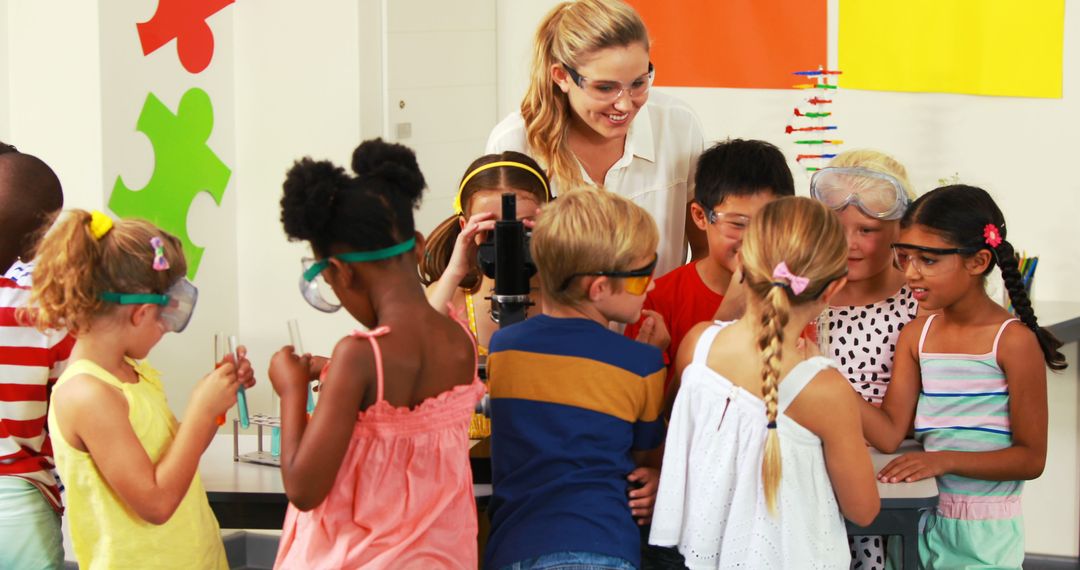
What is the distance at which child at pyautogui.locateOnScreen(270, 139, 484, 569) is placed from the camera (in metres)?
1.76

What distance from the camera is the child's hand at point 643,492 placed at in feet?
6.85

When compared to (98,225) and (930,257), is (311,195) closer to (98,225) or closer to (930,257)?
(98,225)

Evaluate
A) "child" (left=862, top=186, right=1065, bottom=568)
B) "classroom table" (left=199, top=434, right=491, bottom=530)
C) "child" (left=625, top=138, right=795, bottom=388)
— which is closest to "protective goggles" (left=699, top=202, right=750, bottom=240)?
"child" (left=625, top=138, right=795, bottom=388)

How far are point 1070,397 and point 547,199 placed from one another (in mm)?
2262

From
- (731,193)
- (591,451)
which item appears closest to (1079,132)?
(731,193)

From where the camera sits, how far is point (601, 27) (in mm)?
2535

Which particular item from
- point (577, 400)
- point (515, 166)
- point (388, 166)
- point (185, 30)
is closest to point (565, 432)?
point (577, 400)

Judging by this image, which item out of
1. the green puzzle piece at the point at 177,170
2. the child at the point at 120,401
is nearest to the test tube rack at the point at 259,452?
the child at the point at 120,401

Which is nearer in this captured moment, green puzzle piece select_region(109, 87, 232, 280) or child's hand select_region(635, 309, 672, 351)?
child's hand select_region(635, 309, 672, 351)

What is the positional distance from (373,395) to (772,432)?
2.08ft

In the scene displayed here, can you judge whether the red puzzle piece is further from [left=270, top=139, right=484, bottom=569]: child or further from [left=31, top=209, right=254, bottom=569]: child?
[left=270, top=139, right=484, bottom=569]: child

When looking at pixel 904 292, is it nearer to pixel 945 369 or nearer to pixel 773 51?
pixel 945 369

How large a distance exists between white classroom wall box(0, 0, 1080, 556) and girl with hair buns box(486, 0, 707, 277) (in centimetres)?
139

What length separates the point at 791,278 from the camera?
1961 mm
